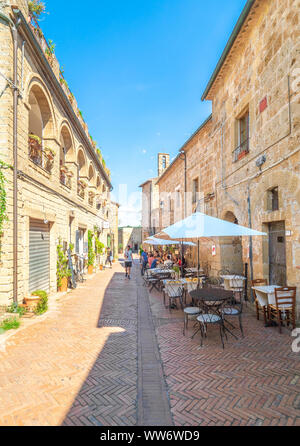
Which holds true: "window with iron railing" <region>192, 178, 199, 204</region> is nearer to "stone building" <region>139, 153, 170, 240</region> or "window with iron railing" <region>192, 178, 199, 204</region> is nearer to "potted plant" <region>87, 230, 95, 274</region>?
"potted plant" <region>87, 230, 95, 274</region>

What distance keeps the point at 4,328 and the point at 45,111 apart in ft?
23.6

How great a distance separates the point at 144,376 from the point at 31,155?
7023 millimetres

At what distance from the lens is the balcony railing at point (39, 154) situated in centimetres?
784

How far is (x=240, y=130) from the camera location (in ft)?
30.7

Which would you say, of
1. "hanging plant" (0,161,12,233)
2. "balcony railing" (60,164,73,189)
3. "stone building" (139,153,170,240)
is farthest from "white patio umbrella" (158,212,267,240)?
"stone building" (139,153,170,240)

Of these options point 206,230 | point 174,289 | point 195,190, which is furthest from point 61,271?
point 195,190

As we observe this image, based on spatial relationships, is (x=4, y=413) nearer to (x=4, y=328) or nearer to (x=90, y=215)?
(x=4, y=328)

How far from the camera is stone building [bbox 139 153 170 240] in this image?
98.0 ft

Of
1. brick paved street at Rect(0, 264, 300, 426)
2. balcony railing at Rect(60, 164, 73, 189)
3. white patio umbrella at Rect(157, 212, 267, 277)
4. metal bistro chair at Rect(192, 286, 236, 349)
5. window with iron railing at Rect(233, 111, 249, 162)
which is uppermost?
window with iron railing at Rect(233, 111, 249, 162)

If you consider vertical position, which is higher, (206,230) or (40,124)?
(40,124)

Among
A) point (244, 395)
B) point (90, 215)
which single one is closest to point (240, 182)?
point (244, 395)

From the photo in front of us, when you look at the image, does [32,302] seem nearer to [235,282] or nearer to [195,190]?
[235,282]

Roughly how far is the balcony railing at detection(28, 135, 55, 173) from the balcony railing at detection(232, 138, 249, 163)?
6.68 metres

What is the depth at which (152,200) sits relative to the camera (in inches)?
1201
